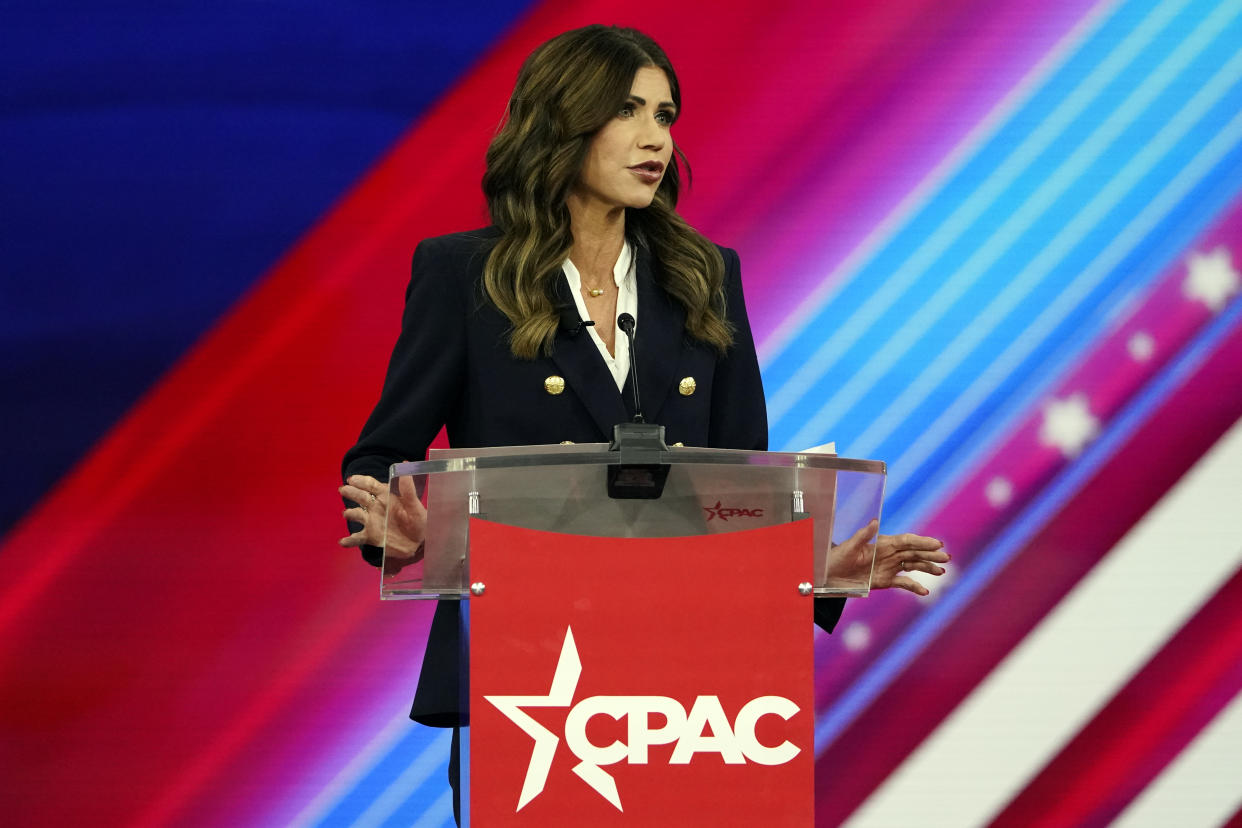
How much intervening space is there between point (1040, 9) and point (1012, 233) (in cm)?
50

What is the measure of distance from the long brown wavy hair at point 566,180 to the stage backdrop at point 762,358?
3.33 feet

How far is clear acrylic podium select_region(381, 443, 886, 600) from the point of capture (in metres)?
1.41

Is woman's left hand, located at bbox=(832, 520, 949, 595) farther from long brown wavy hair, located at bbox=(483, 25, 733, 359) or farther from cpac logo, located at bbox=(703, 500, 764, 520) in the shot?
long brown wavy hair, located at bbox=(483, 25, 733, 359)

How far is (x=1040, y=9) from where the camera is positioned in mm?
Answer: 3256

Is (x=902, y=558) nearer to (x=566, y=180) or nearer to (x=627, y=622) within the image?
→ (x=627, y=622)

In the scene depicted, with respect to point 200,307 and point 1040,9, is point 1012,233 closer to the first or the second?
point 1040,9

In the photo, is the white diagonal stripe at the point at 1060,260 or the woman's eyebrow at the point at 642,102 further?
the white diagonal stripe at the point at 1060,260

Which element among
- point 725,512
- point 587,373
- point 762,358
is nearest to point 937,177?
point 762,358

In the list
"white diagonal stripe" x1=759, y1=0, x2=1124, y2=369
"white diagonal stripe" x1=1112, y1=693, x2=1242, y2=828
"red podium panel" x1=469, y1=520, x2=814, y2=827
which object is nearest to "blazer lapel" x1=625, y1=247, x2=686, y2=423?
"red podium panel" x1=469, y1=520, x2=814, y2=827

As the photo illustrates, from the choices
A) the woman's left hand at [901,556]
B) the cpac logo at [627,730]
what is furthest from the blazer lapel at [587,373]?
the cpac logo at [627,730]

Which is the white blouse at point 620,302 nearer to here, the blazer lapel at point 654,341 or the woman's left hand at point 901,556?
the blazer lapel at point 654,341

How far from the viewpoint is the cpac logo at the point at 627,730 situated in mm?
1366

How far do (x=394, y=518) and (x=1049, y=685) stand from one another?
2.07m

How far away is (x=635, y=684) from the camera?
138cm
